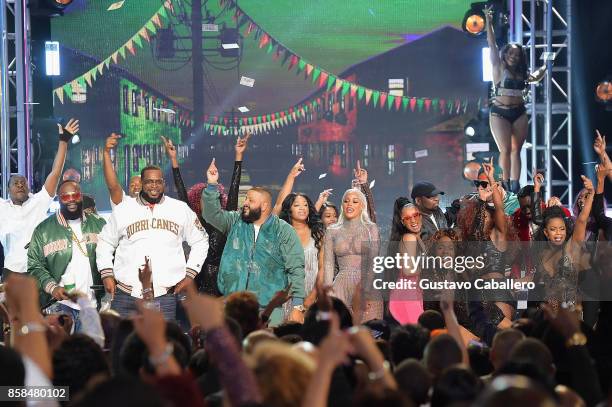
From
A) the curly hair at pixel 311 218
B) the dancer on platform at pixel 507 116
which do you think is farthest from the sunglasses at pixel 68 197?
the dancer on platform at pixel 507 116

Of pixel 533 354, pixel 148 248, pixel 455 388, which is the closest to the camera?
pixel 455 388

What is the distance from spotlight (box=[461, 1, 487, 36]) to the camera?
11.0 meters

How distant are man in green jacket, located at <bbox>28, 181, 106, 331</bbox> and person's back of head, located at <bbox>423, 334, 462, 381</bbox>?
383cm

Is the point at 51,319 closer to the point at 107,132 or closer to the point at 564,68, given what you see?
the point at 107,132

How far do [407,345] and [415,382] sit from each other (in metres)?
0.87

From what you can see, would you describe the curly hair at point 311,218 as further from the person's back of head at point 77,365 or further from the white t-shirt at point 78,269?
the person's back of head at point 77,365

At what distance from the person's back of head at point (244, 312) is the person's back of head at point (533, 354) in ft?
3.74

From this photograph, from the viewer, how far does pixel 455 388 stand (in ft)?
9.77

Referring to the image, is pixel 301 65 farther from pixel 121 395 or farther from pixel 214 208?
pixel 121 395

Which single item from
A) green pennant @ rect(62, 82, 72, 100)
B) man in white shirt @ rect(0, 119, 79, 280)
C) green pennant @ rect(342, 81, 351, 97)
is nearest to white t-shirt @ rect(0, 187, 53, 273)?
man in white shirt @ rect(0, 119, 79, 280)

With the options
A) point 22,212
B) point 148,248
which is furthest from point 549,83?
point 22,212

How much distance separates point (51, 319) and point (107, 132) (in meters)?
5.87

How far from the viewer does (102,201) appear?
37.2 feet

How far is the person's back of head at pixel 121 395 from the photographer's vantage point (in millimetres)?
2047
